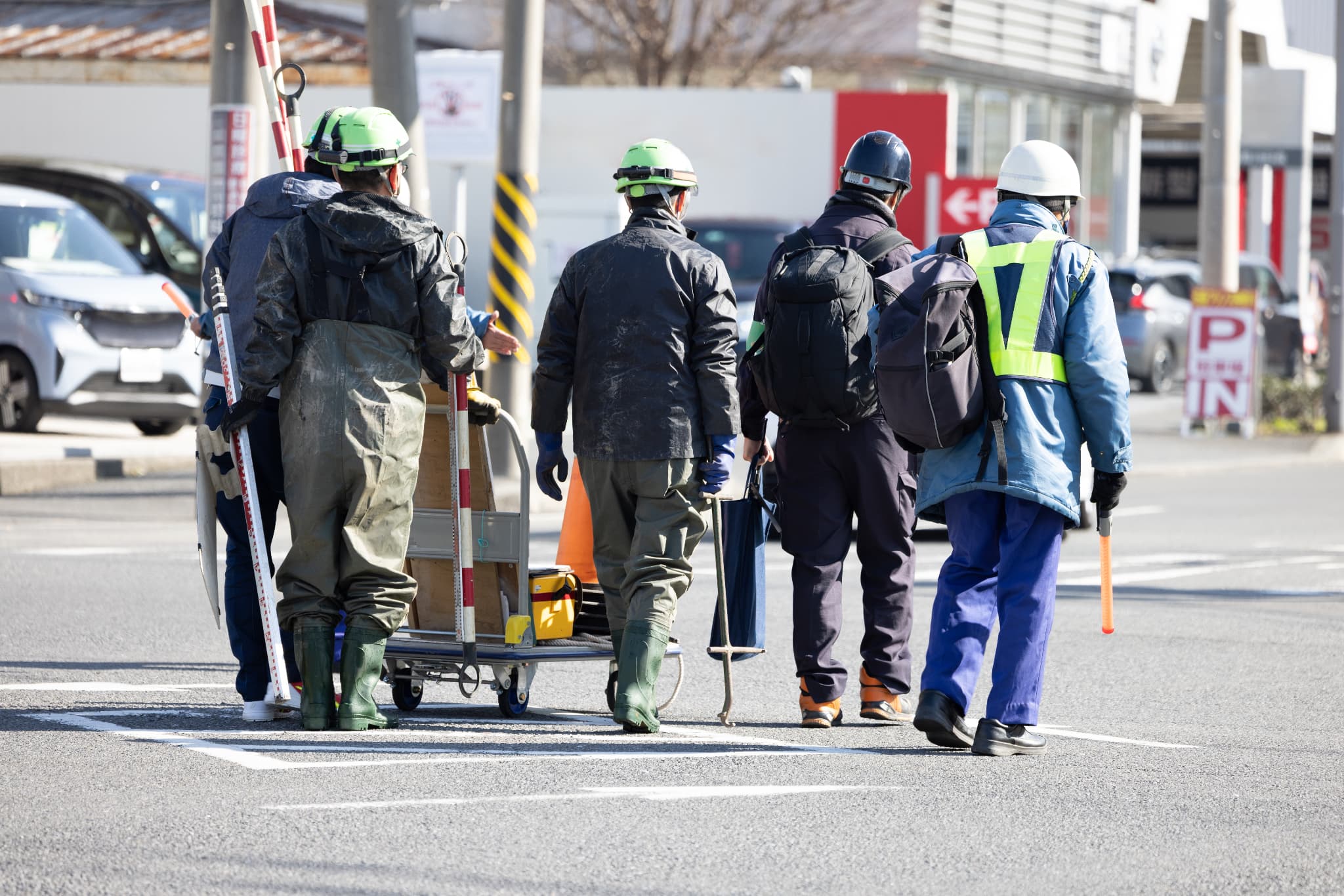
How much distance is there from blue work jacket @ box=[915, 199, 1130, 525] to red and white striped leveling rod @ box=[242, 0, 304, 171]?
2.76 metres

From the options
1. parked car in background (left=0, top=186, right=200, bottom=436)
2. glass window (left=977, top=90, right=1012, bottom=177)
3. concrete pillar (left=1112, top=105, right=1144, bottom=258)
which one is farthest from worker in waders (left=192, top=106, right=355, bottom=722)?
concrete pillar (left=1112, top=105, right=1144, bottom=258)

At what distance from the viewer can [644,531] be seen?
22.8ft

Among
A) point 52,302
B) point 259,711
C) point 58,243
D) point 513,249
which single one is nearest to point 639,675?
point 259,711

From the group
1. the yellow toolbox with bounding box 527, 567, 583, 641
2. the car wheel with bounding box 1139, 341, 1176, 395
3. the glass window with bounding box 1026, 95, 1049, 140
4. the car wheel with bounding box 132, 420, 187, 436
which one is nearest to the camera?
the yellow toolbox with bounding box 527, 567, 583, 641

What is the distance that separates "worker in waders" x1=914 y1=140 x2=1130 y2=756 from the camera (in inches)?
261

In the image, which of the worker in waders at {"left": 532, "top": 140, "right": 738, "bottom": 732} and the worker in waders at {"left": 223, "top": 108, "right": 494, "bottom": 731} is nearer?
the worker in waders at {"left": 223, "top": 108, "right": 494, "bottom": 731}

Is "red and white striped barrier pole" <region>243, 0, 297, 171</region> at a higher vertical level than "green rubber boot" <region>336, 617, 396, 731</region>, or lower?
higher

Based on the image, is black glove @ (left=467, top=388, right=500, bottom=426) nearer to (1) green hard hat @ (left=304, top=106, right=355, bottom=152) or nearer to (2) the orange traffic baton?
(1) green hard hat @ (left=304, top=106, right=355, bottom=152)

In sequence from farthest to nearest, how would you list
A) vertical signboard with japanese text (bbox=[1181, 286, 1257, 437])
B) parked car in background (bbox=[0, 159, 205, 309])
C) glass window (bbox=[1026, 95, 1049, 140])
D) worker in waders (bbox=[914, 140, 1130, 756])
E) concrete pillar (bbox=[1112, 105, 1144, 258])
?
concrete pillar (bbox=[1112, 105, 1144, 258]) → glass window (bbox=[1026, 95, 1049, 140]) → vertical signboard with japanese text (bbox=[1181, 286, 1257, 437]) → parked car in background (bbox=[0, 159, 205, 309]) → worker in waders (bbox=[914, 140, 1130, 756])

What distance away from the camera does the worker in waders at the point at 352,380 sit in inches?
259

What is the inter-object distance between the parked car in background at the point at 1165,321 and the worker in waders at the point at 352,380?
20602 mm

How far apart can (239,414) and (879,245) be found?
7.23 feet

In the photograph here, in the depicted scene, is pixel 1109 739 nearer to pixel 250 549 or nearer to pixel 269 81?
pixel 250 549

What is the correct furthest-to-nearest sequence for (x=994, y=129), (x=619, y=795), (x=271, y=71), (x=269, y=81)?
1. (x=994, y=129)
2. (x=271, y=71)
3. (x=269, y=81)
4. (x=619, y=795)
